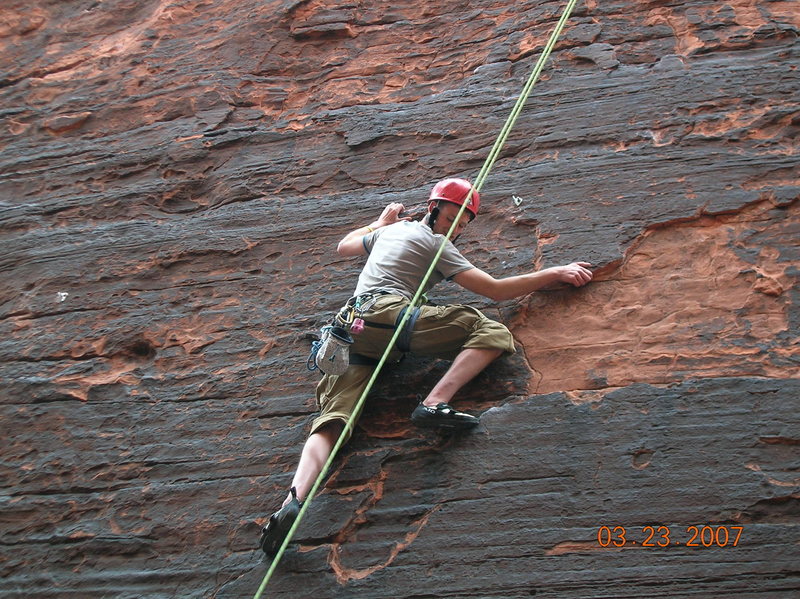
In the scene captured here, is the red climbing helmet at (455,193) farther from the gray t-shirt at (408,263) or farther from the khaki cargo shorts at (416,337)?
the khaki cargo shorts at (416,337)

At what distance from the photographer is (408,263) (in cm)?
450

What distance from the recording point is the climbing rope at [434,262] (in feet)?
12.5

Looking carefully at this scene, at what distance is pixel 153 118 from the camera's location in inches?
257

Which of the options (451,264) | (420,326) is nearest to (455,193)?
(451,264)

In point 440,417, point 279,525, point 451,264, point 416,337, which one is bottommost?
point 279,525

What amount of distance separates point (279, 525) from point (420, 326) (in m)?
1.19

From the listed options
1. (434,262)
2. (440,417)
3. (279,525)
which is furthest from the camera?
(434,262)

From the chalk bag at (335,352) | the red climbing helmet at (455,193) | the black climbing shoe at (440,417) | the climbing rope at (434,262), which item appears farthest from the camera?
the red climbing helmet at (455,193)

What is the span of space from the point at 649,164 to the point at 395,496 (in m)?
2.44

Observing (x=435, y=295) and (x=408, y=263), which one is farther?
(x=435, y=295)

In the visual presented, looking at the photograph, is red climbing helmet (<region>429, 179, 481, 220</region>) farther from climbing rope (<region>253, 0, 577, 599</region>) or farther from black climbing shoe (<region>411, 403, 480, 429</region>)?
black climbing shoe (<region>411, 403, 480, 429</region>)

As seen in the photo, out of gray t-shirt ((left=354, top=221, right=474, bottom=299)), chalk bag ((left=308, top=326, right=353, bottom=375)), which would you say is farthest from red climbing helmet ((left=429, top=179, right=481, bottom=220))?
chalk bag ((left=308, top=326, right=353, bottom=375))

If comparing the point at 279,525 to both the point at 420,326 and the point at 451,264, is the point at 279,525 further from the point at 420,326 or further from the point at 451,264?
the point at 451,264

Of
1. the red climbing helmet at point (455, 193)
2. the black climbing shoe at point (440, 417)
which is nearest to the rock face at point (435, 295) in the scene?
the black climbing shoe at point (440, 417)
